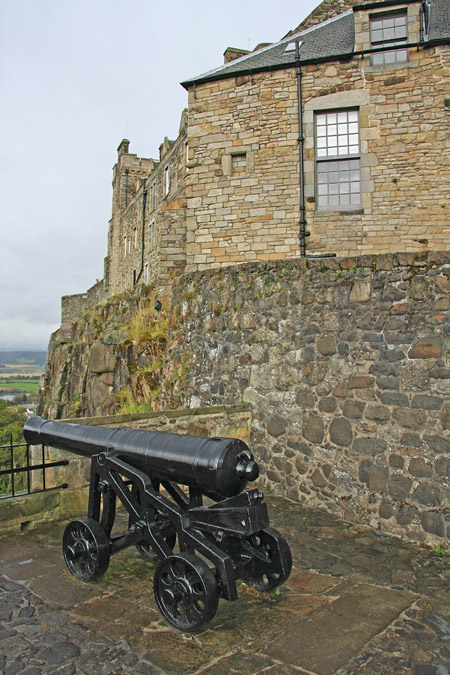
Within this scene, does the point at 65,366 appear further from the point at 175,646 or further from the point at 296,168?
the point at 175,646

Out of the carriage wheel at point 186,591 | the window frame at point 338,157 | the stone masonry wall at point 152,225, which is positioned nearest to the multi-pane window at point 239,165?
the window frame at point 338,157

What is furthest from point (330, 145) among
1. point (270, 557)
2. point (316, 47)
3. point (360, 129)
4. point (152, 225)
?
point (152, 225)

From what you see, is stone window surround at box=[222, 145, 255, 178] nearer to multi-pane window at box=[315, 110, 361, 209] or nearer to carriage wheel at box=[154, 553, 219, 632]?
multi-pane window at box=[315, 110, 361, 209]

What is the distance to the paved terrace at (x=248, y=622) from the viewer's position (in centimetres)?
305

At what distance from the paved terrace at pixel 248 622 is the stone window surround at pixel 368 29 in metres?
10.7

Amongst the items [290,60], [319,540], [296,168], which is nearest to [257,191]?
[296,168]

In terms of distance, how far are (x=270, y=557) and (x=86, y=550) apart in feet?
4.86

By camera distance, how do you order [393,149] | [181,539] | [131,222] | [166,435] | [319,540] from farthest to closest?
[131,222] < [393,149] < [319,540] < [166,435] < [181,539]

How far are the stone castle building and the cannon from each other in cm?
864

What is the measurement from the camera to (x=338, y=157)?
38.7ft

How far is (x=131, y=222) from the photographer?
32.0m

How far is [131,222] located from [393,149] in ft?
75.0

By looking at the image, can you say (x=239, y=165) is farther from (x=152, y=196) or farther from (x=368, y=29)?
(x=152, y=196)

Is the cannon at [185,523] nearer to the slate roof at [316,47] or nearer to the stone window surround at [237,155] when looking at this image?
the stone window surround at [237,155]
